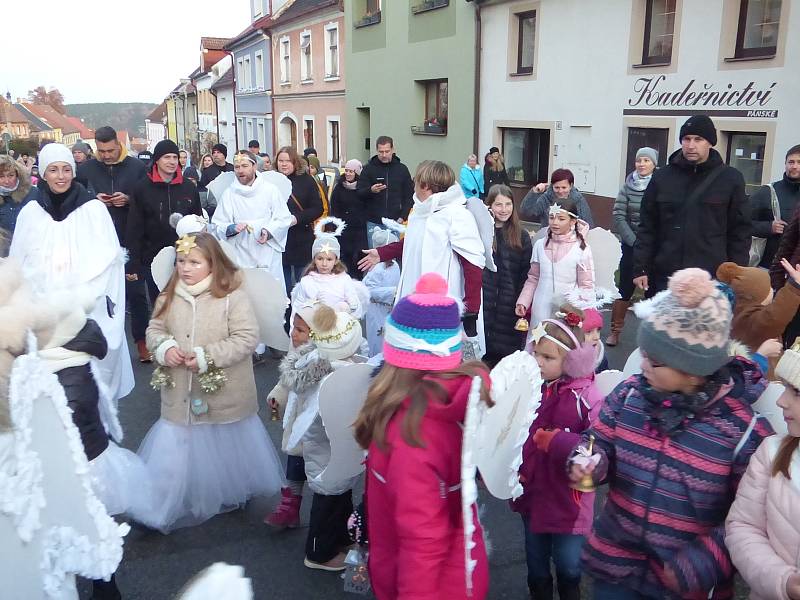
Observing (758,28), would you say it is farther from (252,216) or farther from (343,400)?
(343,400)

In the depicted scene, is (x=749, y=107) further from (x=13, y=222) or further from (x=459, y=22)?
(x=13, y=222)

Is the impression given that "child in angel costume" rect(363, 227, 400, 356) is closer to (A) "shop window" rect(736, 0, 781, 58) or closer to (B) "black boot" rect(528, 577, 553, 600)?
(B) "black boot" rect(528, 577, 553, 600)

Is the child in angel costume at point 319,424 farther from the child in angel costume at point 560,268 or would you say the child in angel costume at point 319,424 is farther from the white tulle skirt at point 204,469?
the child in angel costume at point 560,268

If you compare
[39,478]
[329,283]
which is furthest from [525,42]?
[39,478]

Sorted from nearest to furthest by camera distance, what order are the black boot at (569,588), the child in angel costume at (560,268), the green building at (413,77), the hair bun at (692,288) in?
the hair bun at (692,288) < the black boot at (569,588) < the child in angel costume at (560,268) < the green building at (413,77)

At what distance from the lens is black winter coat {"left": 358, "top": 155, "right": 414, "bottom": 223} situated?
8250mm

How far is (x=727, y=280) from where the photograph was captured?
11.7ft

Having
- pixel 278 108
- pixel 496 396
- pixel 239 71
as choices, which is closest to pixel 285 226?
pixel 496 396

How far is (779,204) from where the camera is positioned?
636 centimetres

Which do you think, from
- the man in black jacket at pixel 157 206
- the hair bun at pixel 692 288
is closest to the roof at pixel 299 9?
the man in black jacket at pixel 157 206

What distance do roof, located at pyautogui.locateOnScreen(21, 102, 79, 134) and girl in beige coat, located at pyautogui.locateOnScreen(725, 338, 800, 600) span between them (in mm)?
105824

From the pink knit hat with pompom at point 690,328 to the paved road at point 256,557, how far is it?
167 cm

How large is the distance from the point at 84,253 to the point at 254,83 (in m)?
32.9

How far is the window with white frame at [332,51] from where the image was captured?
83.6ft
